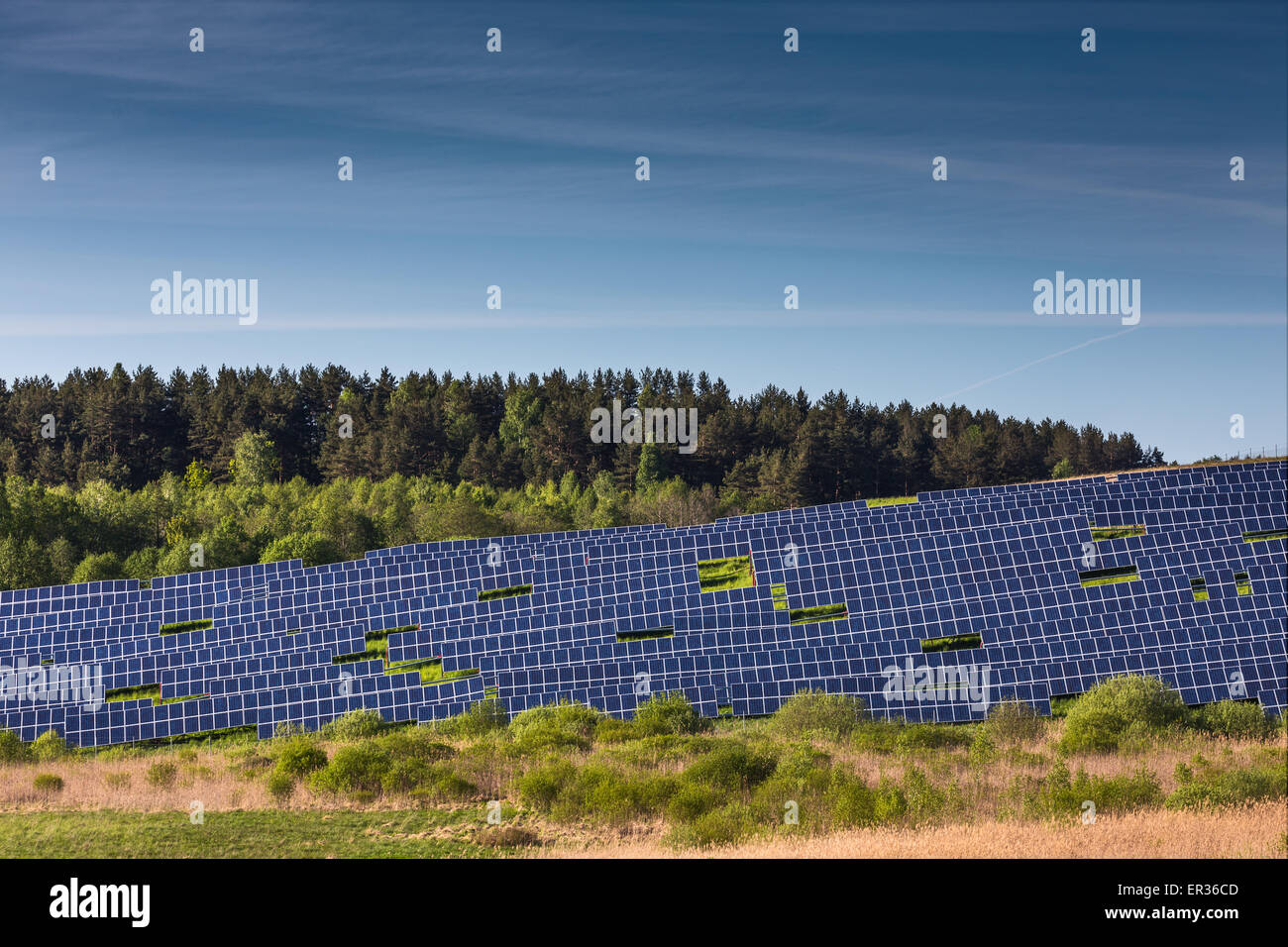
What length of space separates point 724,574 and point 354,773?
18.8 meters

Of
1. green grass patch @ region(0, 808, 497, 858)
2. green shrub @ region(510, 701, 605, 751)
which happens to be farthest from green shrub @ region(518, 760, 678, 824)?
green shrub @ region(510, 701, 605, 751)

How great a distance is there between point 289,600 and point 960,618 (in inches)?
1183

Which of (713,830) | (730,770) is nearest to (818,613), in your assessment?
(730,770)

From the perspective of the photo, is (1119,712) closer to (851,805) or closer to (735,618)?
(851,805)

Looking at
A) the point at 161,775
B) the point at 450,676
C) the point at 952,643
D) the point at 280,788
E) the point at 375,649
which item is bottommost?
the point at 161,775

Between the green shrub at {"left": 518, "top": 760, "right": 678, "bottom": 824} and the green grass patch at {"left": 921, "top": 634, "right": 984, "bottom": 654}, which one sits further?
the green grass patch at {"left": 921, "top": 634, "right": 984, "bottom": 654}

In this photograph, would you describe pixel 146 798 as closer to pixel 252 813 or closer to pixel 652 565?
pixel 252 813

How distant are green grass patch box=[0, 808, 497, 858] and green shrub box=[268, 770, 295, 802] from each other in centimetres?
152

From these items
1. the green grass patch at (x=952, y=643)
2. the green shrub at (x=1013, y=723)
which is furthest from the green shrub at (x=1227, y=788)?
the green grass patch at (x=952, y=643)

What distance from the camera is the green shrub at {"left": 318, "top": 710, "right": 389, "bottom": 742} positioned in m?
41.1

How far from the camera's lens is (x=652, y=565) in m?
46.2

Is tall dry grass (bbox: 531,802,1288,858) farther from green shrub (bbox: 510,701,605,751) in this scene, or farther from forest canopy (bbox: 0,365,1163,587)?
forest canopy (bbox: 0,365,1163,587)

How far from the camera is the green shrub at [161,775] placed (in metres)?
34.9

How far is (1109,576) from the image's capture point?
43.8 metres
